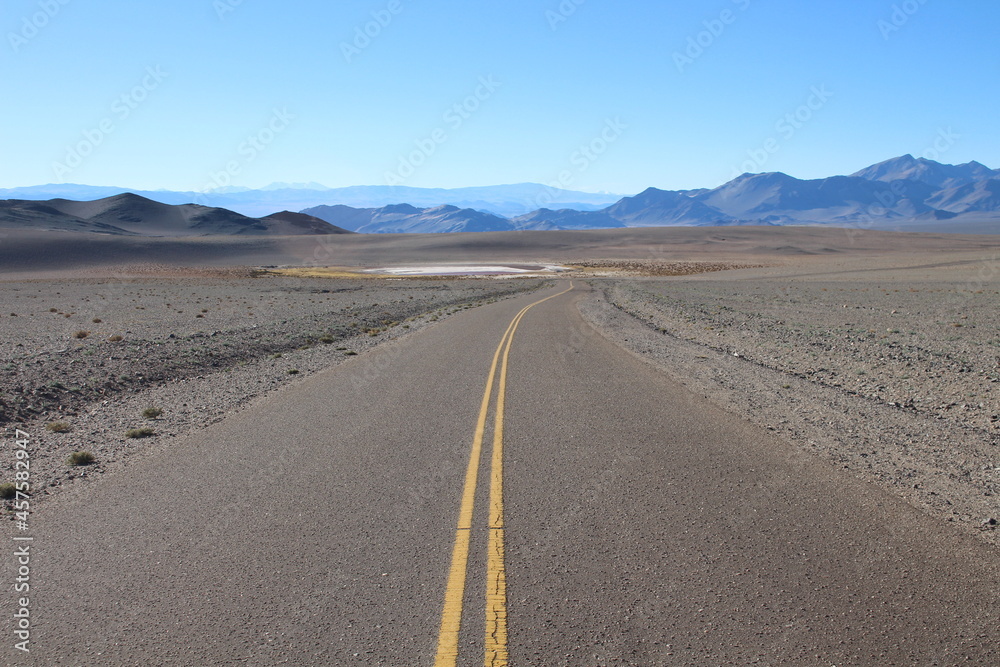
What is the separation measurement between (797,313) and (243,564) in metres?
26.8

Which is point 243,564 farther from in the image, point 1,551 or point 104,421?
point 104,421

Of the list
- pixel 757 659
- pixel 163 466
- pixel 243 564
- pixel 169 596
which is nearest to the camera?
pixel 757 659

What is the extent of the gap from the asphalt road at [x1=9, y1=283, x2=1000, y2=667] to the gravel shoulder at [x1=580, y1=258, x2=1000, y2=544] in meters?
0.70

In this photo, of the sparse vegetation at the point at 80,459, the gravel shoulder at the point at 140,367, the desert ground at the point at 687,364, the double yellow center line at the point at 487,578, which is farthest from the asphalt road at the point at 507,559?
the gravel shoulder at the point at 140,367

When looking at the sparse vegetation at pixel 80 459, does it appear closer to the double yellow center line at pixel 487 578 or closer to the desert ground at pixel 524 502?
the desert ground at pixel 524 502

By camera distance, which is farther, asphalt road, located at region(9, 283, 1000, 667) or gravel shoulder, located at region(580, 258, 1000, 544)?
gravel shoulder, located at region(580, 258, 1000, 544)

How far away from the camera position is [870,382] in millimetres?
12086

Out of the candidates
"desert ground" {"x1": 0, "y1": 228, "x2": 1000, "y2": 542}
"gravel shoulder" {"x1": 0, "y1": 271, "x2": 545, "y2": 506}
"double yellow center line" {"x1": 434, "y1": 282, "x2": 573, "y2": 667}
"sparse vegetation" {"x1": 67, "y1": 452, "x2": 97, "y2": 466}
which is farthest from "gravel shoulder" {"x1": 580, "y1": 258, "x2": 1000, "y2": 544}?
"sparse vegetation" {"x1": 67, "y1": 452, "x2": 97, "y2": 466}

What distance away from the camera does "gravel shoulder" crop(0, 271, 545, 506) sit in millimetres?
8875

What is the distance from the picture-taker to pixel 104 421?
10.1 meters

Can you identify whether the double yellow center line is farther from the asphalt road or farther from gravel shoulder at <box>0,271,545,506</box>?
gravel shoulder at <box>0,271,545,506</box>

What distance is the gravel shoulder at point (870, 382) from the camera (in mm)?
6918

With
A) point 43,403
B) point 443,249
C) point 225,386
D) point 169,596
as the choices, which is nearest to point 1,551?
point 169,596

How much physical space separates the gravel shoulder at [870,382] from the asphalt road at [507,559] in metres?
0.70
